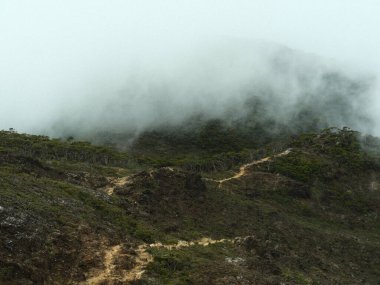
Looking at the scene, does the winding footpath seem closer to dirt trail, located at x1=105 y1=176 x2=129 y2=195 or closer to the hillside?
the hillside

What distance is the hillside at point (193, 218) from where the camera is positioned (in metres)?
36.2

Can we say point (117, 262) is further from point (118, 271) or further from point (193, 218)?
point (193, 218)

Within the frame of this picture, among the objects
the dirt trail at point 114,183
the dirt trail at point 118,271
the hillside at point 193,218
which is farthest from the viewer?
the dirt trail at point 114,183

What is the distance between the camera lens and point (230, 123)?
199 metres

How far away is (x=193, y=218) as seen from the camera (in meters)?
63.7

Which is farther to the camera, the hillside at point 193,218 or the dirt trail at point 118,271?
the hillside at point 193,218

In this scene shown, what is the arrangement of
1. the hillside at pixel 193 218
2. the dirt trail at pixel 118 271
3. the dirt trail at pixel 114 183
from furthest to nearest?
1. the dirt trail at pixel 114 183
2. the hillside at pixel 193 218
3. the dirt trail at pixel 118 271

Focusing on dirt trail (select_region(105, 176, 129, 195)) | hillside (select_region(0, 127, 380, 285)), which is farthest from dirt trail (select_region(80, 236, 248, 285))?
dirt trail (select_region(105, 176, 129, 195))

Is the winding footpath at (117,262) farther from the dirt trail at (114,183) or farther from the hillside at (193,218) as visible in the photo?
the dirt trail at (114,183)

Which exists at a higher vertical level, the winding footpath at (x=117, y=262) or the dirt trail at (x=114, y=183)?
the dirt trail at (x=114, y=183)

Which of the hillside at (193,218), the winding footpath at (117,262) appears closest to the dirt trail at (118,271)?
the winding footpath at (117,262)

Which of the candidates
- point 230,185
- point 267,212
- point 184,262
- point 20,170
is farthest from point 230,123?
point 184,262

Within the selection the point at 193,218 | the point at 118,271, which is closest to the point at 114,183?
the point at 193,218

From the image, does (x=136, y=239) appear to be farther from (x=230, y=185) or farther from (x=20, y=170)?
(x=230, y=185)
